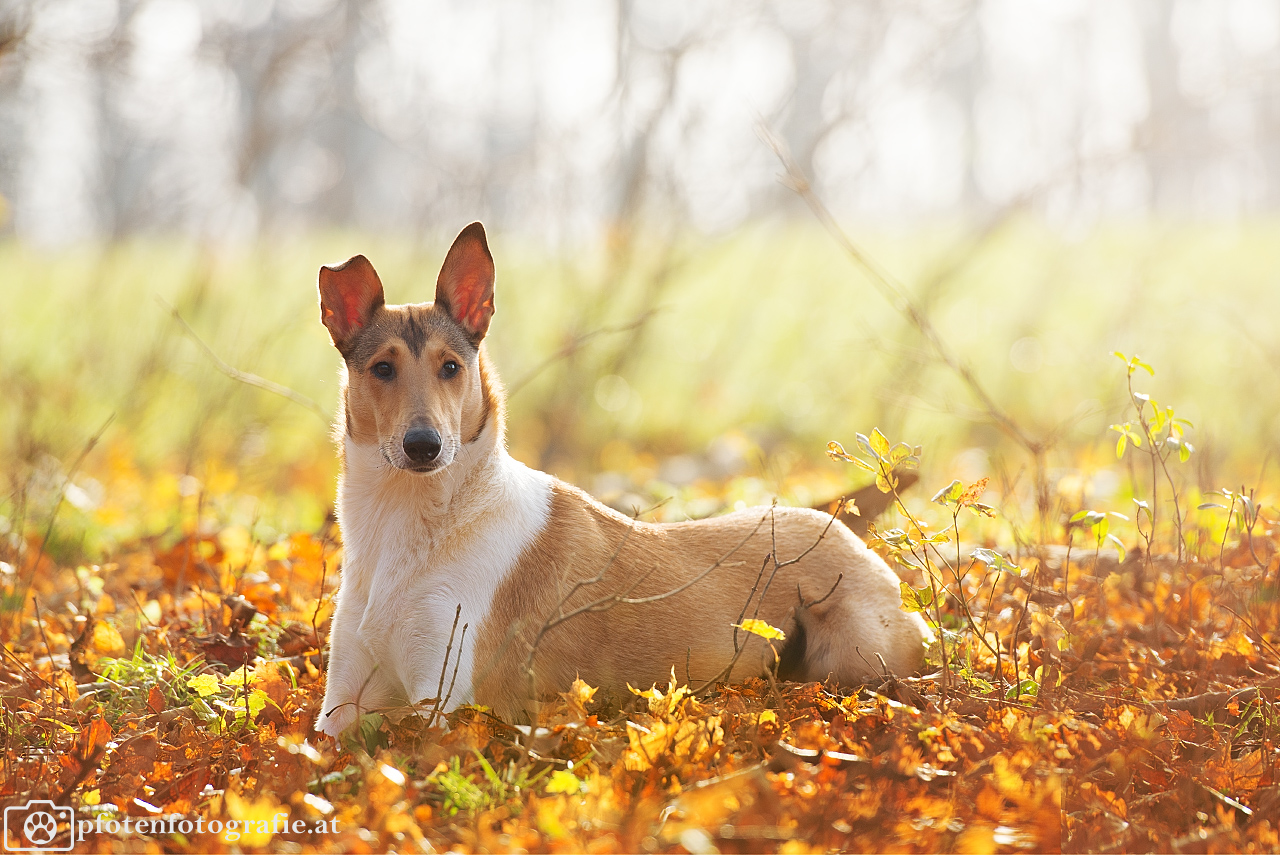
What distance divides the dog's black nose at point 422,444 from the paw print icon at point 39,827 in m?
1.73

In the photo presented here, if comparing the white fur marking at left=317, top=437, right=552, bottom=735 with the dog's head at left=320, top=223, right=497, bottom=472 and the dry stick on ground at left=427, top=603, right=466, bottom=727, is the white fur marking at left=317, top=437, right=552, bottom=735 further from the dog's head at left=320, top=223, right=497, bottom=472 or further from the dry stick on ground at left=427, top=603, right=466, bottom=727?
the dog's head at left=320, top=223, right=497, bottom=472

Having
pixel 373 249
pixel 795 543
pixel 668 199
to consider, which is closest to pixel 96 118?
pixel 373 249

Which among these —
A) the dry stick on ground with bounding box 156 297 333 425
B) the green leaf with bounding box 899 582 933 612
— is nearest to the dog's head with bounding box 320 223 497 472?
the dry stick on ground with bounding box 156 297 333 425

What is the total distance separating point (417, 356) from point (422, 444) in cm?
50

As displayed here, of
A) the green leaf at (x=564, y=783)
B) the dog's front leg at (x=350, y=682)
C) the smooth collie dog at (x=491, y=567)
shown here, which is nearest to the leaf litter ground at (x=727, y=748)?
the green leaf at (x=564, y=783)

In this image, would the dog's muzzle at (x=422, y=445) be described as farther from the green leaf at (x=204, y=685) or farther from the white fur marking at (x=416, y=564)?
the green leaf at (x=204, y=685)

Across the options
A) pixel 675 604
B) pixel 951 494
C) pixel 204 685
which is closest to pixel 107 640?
pixel 204 685

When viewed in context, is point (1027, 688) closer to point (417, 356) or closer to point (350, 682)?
point (350, 682)

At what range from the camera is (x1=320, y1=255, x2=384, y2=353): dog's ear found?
4.36 metres

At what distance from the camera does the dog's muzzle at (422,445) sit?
13.0ft

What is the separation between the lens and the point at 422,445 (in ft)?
13.0

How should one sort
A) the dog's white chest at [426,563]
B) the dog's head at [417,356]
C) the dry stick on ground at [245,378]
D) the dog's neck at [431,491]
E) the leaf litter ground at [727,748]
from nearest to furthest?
the leaf litter ground at [727,748] → the dog's white chest at [426,563] → the dog's head at [417,356] → the dog's neck at [431,491] → the dry stick on ground at [245,378]

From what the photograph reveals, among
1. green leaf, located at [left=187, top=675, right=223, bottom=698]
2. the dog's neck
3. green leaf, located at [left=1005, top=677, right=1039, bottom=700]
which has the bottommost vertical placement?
green leaf, located at [left=187, top=675, right=223, bottom=698]

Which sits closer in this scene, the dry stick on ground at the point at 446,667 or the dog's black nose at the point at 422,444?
the dry stick on ground at the point at 446,667
